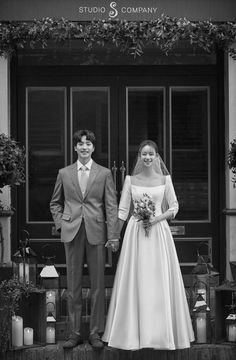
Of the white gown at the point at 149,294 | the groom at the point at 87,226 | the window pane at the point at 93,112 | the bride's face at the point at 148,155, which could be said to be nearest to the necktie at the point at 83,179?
the groom at the point at 87,226

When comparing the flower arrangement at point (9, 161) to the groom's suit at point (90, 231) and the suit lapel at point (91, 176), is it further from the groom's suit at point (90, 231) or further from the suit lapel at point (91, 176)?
the suit lapel at point (91, 176)

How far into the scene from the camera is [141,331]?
6992 mm

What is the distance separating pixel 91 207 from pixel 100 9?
2.40m

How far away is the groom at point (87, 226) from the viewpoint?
7125 millimetres

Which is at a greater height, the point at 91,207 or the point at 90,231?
the point at 91,207

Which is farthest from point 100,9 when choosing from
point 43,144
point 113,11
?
point 43,144

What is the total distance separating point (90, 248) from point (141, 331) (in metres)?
0.87

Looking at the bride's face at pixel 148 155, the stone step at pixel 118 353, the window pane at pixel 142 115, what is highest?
the window pane at pixel 142 115

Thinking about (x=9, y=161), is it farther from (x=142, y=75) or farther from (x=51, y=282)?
(x=142, y=75)

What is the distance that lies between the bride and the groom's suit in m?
0.16

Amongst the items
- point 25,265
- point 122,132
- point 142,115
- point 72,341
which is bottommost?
point 72,341

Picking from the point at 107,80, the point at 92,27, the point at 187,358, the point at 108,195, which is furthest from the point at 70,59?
the point at 187,358

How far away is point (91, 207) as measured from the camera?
282 inches

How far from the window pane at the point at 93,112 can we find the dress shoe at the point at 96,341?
2.49m
